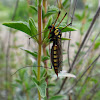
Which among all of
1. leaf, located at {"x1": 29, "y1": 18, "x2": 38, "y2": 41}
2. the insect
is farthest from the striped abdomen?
Answer: leaf, located at {"x1": 29, "y1": 18, "x2": 38, "y2": 41}

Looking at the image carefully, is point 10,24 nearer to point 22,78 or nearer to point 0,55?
point 22,78

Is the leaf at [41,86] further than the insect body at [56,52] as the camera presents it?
No

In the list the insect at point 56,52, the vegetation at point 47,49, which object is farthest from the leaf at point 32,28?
the insect at point 56,52

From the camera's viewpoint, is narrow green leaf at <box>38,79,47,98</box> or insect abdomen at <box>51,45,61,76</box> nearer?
narrow green leaf at <box>38,79,47,98</box>

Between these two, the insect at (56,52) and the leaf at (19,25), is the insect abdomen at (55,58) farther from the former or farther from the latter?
the leaf at (19,25)

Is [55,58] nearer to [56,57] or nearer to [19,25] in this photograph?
[56,57]

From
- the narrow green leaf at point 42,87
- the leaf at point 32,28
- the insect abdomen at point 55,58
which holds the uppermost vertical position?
the leaf at point 32,28

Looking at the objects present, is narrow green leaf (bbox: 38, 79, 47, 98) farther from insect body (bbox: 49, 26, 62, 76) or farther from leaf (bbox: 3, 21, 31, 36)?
leaf (bbox: 3, 21, 31, 36)

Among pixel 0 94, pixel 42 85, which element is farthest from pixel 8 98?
pixel 42 85

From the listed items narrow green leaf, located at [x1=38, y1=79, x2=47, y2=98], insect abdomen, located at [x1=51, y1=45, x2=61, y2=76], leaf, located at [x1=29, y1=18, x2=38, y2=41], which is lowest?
narrow green leaf, located at [x1=38, y1=79, x2=47, y2=98]

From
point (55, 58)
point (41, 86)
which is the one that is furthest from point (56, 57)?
point (41, 86)

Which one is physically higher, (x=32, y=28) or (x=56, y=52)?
(x=32, y=28)
